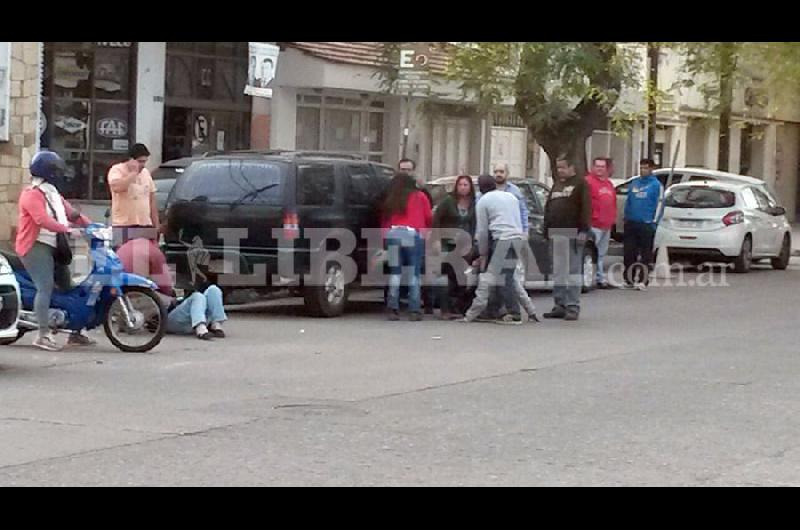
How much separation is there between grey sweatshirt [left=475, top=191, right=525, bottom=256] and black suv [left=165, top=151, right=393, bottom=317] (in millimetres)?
1249

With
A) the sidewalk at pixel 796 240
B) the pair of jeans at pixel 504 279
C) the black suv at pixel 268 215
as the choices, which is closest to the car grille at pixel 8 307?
the black suv at pixel 268 215

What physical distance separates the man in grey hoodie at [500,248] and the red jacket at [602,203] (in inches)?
147

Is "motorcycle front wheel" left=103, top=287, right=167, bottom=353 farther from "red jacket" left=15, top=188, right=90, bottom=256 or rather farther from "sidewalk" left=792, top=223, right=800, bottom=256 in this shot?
"sidewalk" left=792, top=223, right=800, bottom=256

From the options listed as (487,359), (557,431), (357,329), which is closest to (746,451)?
(557,431)

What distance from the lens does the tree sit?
24172 millimetres

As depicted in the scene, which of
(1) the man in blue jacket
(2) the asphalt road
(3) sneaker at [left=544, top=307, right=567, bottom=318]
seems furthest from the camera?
(1) the man in blue jacket

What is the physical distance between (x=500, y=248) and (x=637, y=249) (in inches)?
213

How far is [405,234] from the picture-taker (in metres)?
17.1

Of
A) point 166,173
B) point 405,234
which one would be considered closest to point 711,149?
point 166,173

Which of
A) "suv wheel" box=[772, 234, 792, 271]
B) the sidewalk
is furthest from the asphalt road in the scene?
the sidewalk

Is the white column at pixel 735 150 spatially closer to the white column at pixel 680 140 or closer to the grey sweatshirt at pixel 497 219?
the white column at pixel 680 140

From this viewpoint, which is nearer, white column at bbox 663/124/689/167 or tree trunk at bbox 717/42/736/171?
tree trunk at bbox 717/42/736/171

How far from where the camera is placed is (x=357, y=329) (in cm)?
1627
